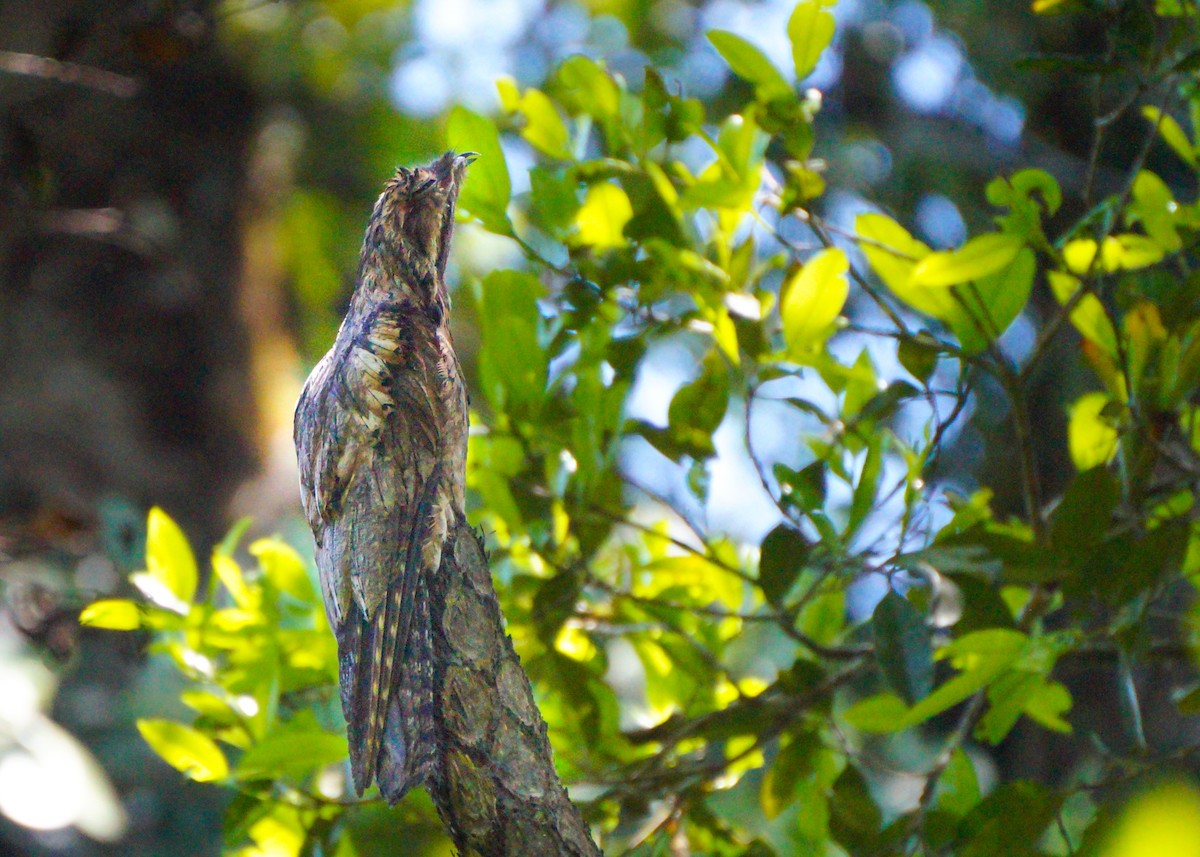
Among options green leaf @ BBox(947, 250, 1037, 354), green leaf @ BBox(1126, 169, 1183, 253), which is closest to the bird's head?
green leaf @ BBox(947, 250, 1037, 354)

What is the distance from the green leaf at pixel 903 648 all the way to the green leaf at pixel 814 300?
1.52 ft

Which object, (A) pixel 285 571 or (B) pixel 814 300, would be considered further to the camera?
(A) pixel 285 571

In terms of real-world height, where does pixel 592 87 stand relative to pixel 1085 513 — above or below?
above

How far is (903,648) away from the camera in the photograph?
158 cm

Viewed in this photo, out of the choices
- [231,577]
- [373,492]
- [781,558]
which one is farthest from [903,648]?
[231,577]

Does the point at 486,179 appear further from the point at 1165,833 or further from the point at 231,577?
the point at 1165,833

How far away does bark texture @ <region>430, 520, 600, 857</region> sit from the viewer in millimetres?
1372

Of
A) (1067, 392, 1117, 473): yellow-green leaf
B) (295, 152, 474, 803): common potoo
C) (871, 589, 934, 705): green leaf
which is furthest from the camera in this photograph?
(1067, 392, 1117, 473): yellow-green leaf

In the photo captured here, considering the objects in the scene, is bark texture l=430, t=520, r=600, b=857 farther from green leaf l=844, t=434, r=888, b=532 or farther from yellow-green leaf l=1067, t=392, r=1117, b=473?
yellow-green leaf l=1067, t=392, r=1117, b=473

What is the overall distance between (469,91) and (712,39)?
4874mm

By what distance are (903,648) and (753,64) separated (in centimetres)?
103

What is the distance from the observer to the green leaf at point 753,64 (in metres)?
1.83

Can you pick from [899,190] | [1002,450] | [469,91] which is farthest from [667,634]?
[469,91]

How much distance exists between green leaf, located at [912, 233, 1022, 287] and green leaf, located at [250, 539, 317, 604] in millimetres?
1313
